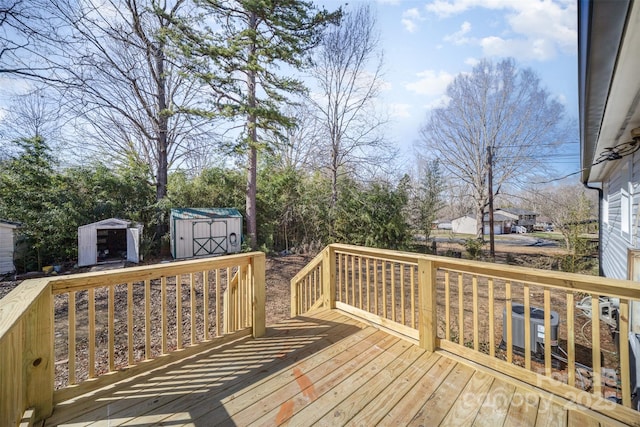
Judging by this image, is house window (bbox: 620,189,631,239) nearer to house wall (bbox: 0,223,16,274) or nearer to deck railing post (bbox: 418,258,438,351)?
deck railing post (bbox: 418,258,438,351)

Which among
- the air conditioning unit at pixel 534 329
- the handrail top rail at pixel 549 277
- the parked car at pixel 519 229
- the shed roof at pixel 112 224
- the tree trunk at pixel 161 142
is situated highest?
the tree trunk at pixel 161 142

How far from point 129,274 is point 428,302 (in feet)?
8.33

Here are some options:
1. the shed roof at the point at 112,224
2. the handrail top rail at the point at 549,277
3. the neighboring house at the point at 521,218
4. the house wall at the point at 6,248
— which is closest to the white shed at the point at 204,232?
the shed roof at the point at 112,224

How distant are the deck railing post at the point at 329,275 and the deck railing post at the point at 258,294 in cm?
101

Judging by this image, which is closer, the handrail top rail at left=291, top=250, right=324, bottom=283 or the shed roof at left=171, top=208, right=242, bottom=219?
the handrail top rail at left=291, top=250, right=324, bottom=283

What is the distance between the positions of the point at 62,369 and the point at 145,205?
7.88 meters

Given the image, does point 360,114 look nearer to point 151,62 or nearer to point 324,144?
point 324,144

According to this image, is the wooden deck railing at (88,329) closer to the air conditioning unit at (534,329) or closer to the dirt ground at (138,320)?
the dirt ground at (138,320)

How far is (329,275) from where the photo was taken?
356cm

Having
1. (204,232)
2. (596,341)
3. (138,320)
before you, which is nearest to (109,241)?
(204,232)

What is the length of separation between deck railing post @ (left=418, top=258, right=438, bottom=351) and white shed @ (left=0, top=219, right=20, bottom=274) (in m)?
10.5

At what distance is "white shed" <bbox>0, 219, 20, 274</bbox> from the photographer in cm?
715

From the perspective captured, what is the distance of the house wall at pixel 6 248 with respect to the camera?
7.16 metres

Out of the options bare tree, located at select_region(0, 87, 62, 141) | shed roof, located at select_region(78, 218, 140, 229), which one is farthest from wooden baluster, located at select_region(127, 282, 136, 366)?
bare tree, located at select_region(0, 87, 62, 141)
